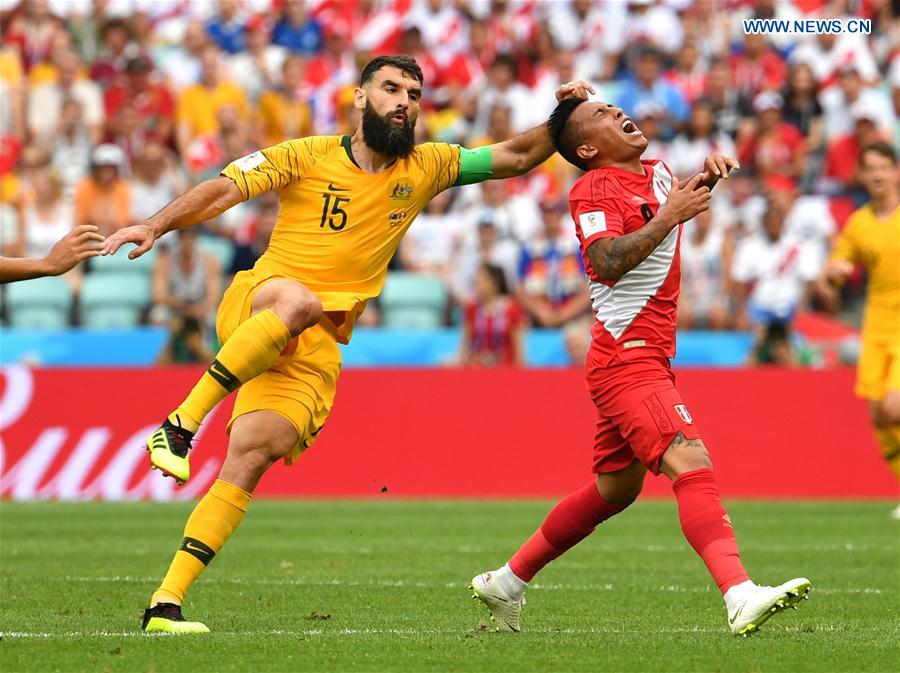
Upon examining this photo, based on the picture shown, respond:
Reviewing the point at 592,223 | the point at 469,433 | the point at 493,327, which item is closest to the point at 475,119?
the point at 493,327

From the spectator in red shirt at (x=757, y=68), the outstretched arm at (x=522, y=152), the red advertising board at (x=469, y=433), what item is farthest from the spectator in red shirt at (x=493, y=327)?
the outstretched arm at (x=522, y=152)

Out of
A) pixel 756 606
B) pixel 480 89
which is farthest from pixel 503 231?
pixel 756 606

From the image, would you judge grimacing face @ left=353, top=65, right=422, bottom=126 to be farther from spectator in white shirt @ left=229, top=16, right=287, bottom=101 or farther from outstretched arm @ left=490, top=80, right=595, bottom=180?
spectator in white shirt @ left=229, top=16, right=287, bottom=101

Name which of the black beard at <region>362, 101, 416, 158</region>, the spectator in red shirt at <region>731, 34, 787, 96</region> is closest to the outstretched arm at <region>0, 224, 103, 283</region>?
the black beard at <region>362, 101, 416, 158</region>

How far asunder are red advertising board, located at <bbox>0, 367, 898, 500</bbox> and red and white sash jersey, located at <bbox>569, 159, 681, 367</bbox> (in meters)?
8.97

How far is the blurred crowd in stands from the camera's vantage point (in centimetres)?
1856

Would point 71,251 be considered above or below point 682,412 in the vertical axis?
above

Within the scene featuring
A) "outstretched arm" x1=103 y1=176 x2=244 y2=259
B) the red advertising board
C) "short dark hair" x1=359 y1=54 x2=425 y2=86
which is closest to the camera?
"outstretched arm" x1=103 y1=176 x2=244 y2=259

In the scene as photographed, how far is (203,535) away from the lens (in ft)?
24.3

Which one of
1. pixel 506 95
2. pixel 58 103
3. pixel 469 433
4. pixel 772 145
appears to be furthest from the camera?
pixel 58 103

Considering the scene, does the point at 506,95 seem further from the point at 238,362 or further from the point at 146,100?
the point at 238,362

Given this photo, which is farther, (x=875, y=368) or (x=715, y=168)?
(x=875, y=368)

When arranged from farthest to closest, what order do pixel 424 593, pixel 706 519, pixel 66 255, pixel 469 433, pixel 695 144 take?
pixel 695 144, pixel 469 433, pixel 424 593, pixel 66 255, pixel 706 519

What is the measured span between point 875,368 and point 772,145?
23.6 feet
